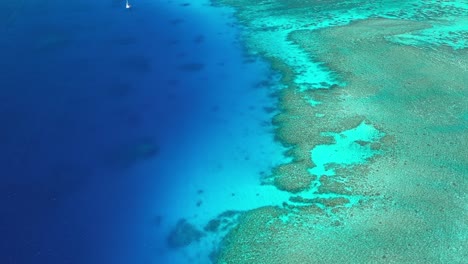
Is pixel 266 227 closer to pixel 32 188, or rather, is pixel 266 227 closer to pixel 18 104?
pixel 32 188

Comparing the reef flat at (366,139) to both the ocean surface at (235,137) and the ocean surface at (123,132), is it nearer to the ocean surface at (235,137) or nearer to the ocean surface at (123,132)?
the ocean surface at (235,137)

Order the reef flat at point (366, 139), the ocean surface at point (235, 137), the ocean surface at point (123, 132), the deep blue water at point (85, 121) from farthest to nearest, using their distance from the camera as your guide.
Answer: the ocean surface at point (123, 132) < the deep blue water at point (85, 121) < the ocean surface at point (235, 137) < the reef flat at point (366, 139)

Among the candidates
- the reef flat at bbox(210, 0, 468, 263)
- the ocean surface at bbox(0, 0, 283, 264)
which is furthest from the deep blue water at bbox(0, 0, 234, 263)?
the reef flat at bbox(210, 0, 468, 263)

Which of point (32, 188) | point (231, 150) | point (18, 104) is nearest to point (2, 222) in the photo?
point (32, 188)

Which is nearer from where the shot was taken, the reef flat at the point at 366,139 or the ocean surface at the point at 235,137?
the reef flat at the point at 366,139

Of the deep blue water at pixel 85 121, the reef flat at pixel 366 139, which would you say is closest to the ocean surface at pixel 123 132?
the deep blue water at pixel 85 121
